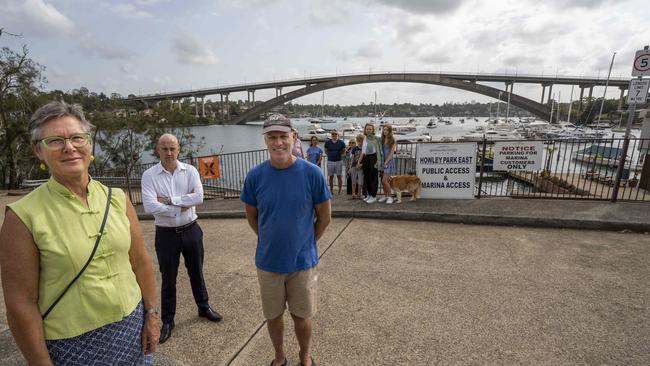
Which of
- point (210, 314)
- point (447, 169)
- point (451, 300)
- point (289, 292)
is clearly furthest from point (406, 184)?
point (289, 292)

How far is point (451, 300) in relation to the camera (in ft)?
11.1

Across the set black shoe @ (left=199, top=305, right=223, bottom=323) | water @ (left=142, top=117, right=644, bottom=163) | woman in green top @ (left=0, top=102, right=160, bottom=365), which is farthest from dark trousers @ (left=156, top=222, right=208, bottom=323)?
water @ (left=142, top=117, right=644, bottom=163)

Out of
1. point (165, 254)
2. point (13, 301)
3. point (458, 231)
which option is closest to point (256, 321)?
point (165, 254)

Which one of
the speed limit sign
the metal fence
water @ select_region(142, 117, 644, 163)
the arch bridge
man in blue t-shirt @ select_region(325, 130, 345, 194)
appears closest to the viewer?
the speed limit sign

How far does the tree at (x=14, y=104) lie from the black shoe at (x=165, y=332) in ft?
68.1

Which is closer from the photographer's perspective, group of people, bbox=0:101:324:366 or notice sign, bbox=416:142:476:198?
group of people, bbox=0:101:324:366

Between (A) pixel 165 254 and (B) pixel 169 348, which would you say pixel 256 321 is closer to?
(B) pixel 169 348

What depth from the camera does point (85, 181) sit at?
150 cm

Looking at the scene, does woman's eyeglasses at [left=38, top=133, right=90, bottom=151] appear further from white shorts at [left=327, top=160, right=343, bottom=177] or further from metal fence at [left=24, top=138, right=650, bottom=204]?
white shorts at [left=327, top=160, right=343, bottom=177]

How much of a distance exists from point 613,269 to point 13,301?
5.34 m

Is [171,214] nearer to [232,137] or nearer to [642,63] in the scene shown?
[642,63]

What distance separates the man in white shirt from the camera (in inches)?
112

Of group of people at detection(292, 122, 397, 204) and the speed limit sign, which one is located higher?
the speed limit sign

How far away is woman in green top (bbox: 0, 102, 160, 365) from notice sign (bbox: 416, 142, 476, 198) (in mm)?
6380
